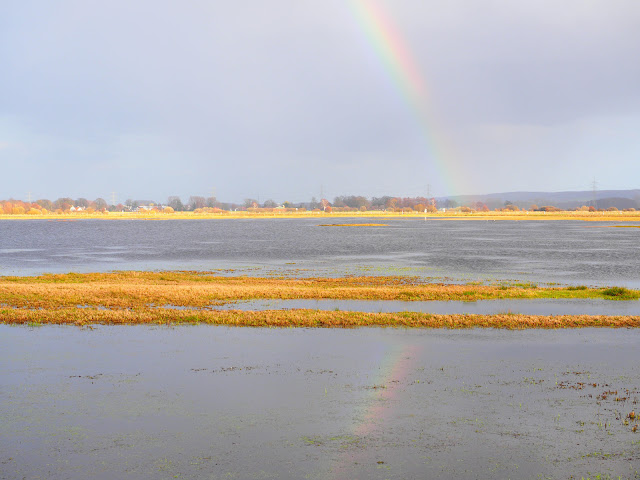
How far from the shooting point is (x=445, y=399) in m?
16.1

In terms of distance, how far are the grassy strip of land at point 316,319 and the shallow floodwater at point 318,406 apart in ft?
8.48

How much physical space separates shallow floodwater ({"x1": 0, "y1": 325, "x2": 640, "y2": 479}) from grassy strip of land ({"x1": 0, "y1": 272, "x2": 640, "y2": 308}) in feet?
28.7

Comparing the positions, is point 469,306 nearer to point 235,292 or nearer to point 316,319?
point 316,319

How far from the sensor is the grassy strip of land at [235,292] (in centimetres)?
3244

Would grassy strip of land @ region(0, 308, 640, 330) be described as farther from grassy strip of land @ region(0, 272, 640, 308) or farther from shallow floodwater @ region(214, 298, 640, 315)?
grassy strip of land @ region(0, 272, 640, 308)

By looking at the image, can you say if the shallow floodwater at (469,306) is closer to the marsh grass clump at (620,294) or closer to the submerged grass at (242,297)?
the marsh grass clump at (620,294)

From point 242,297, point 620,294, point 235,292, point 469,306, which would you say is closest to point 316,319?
point 242,297

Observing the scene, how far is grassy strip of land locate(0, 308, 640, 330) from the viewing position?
2647 centimetres

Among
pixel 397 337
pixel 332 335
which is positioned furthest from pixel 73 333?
pixel 397 337

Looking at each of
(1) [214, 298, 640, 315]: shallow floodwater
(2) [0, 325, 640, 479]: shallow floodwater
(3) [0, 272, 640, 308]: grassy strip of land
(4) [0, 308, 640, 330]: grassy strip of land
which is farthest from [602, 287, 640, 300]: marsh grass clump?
(2) [0, 325, 640, 479]: shallow floodwater

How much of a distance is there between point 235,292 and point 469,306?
12.8 metres

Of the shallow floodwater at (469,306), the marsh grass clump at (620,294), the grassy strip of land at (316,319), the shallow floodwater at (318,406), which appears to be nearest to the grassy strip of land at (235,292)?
the marsh grass clump at (620,294)

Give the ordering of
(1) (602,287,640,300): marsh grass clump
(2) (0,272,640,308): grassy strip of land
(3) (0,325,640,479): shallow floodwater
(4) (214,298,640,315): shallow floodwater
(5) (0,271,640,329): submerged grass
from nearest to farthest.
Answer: (3) (0,325,640,479): shallow floodwater, (5) (0,271,640,329): submerged grass, (4) (214,298,640,315): shallow floodwater, (2) (0,272,640,308): grassy strip of land, (1) (602,287,640,300): marsh grass clump

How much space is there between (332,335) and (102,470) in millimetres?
13518
